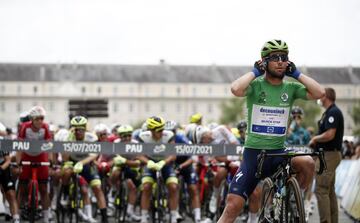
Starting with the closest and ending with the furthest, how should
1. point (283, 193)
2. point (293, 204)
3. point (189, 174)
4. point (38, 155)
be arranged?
point (293, 204), point (283, 193), point (38, 155), point (189, 174)

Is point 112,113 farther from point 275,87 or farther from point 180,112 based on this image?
point 275,87

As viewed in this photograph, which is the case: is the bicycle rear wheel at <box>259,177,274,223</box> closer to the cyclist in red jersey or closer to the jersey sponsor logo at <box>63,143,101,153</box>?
the cyclist in red jersey

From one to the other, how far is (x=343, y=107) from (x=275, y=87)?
171 metres

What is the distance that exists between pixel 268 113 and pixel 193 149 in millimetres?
6470

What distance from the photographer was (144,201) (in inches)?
559

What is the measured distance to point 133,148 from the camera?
49.1ft

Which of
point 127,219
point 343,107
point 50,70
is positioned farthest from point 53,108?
point 127,219

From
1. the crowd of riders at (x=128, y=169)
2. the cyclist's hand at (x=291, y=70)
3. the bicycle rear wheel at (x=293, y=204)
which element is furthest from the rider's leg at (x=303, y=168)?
the crowd of riders at (x=128, y=169)

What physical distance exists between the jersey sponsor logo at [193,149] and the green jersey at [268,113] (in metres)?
6.07

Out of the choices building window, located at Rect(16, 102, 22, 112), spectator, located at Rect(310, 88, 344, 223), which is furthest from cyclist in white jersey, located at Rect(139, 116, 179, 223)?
building window, located at Rect(16, 102, 22, 112)

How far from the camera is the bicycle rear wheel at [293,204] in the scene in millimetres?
7990

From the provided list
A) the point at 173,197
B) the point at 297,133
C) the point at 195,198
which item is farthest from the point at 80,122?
the point at 297,133

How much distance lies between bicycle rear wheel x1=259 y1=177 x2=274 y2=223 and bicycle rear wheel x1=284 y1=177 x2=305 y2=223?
396mm

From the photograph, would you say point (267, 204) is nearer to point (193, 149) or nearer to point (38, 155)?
point (193, 149)
